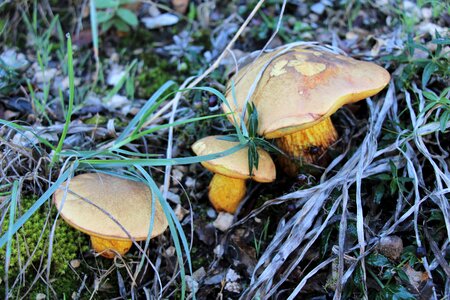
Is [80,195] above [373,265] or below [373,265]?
above

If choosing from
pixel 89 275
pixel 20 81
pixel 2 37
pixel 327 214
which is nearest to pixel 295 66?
pixel 327 214

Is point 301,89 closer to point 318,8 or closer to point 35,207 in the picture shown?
point 35,207

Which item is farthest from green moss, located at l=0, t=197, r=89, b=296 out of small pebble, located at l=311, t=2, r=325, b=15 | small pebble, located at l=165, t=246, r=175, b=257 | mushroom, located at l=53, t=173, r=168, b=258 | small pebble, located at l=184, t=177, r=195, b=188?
small pebble, located at l=311, t=2, r=325, b=15

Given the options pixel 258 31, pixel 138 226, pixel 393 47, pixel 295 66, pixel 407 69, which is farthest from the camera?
pixel 258 31

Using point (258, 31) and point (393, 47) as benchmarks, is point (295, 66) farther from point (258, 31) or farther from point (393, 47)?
point (258, 31)

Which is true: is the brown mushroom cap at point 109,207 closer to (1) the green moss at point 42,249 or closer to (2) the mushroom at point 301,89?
(1) the green moss at point 42,249

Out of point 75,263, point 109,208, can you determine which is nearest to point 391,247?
point 109,208
